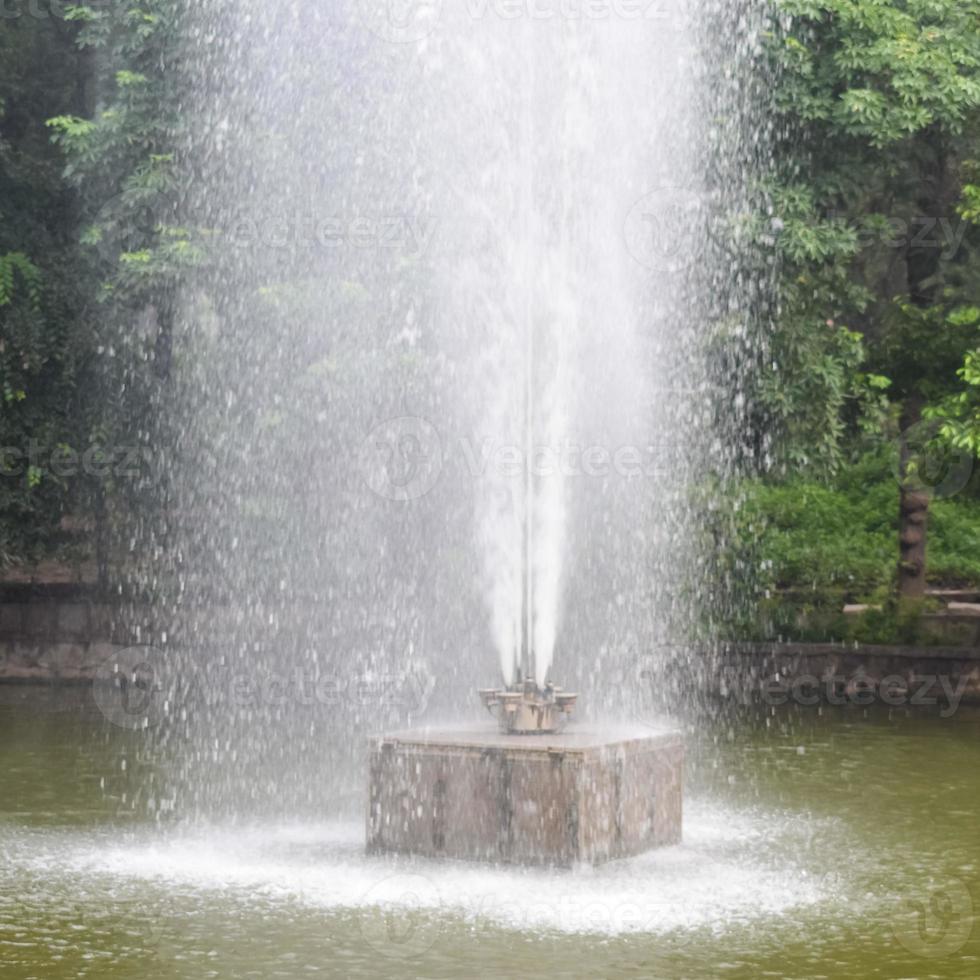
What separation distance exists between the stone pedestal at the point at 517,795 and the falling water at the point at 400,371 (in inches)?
148

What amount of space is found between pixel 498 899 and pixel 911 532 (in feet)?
47.4

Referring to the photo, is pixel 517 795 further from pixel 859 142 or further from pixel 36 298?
pixel 36 298

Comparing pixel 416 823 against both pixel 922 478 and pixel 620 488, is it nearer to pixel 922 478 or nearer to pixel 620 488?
pixel 620 488

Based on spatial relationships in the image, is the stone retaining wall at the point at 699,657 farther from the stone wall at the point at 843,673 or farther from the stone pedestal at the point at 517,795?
the stone pedestal at the point at 517,795

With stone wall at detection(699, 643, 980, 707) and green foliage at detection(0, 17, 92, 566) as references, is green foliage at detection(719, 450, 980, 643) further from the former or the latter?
green foliage at detection(0, 17, 92, 566)

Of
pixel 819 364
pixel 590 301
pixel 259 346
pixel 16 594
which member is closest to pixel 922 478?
pixel 819 364

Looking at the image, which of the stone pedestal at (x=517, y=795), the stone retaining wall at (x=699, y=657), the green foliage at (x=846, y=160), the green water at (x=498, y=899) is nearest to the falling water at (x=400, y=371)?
the green foliage at (x=846, y=160)

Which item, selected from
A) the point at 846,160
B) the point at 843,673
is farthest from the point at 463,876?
the point at 843,673

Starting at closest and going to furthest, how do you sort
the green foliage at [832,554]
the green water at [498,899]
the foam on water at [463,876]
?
the green water at [498,899]
the foam on water at [463,876]
the green foliage at [832,554]

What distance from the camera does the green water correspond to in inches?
328

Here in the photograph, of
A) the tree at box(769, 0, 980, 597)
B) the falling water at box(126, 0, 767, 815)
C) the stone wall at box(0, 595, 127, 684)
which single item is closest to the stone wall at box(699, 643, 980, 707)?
the falling water at box(126, 0, 767, 815)

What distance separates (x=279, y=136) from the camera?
19.1m

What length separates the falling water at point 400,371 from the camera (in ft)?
55.3

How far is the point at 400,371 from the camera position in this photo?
18.7 meters
